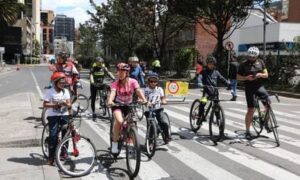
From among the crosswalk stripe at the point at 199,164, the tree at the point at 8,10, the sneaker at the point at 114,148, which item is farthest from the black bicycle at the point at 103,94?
the tree at the point at 8,10

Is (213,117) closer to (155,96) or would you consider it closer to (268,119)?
(268,119)

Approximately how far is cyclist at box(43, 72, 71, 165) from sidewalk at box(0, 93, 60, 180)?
39 cm

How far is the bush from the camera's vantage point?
42.3 metres

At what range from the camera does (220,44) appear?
1454 inches

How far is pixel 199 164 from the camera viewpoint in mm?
8992

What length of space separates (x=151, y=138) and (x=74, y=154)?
156 centimetres

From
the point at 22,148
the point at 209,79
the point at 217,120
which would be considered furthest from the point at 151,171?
the point at 209,79

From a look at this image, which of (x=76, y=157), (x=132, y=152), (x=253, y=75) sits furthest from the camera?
(x=253, y=75)

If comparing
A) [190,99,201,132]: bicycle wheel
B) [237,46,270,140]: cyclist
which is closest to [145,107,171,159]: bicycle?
[237,46,270,140]: cyclist

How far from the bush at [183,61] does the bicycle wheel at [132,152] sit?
113 ft

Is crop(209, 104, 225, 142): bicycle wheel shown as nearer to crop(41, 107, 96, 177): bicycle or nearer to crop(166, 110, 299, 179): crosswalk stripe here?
crop(166, 110, 299, 179): crosswalk stripe

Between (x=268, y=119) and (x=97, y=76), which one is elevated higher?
(x=97, y=76)

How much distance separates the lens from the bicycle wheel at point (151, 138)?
9.27 m

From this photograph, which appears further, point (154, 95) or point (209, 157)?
point (154, 95)
